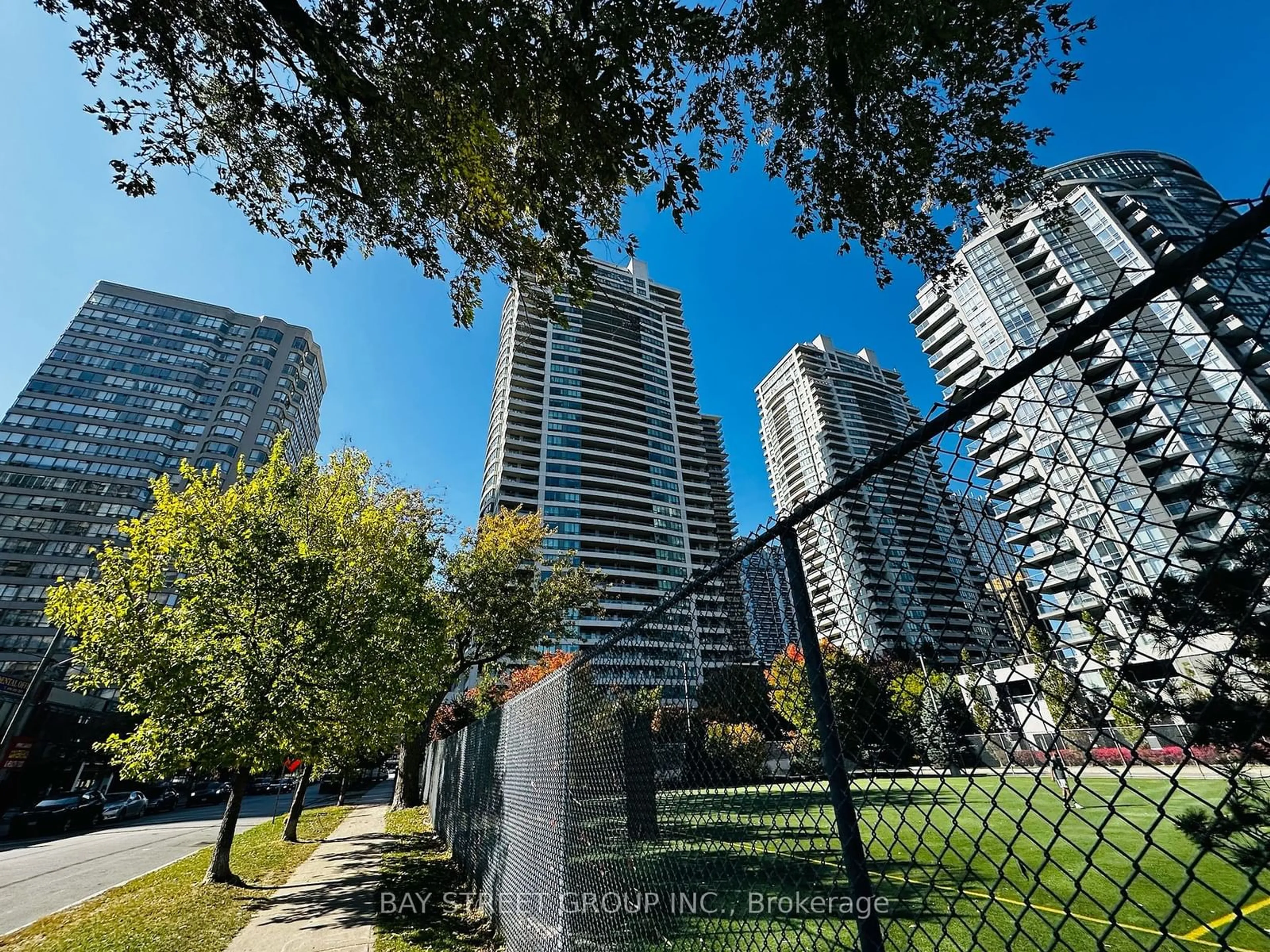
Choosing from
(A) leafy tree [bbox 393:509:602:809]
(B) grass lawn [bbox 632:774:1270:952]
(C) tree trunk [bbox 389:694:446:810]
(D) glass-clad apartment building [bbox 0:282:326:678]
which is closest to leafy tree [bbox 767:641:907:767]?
(B) grass lawn [bbox 632:774:1270:952]

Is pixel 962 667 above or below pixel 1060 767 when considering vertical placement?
above

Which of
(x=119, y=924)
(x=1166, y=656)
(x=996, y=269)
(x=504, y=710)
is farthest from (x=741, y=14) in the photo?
(x=996, y=269)

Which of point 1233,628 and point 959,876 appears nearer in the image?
point 1233,628

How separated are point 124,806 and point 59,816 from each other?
5.49 m

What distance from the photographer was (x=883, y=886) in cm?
703

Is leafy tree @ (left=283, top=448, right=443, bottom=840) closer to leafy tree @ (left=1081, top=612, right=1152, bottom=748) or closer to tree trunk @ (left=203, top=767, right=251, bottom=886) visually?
tree trunk @ (left=203, top=767, right=251, bottom=886)

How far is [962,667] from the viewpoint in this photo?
6.72ft

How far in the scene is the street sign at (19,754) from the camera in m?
25.7

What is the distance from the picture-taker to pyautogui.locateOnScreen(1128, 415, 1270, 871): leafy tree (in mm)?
1594

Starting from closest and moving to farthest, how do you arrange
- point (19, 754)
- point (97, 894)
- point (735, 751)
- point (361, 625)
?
point (735, 751)
point (97, 894)
point (361, 625)
point (19, 754)

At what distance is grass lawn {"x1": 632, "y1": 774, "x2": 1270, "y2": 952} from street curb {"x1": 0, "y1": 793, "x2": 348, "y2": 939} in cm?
915

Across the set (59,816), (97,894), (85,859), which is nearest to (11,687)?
(59,816)

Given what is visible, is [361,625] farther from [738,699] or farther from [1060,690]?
[1060,690]

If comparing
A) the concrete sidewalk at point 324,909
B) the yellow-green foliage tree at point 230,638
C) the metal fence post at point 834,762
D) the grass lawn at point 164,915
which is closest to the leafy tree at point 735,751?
the metal fence post at point 834,762
